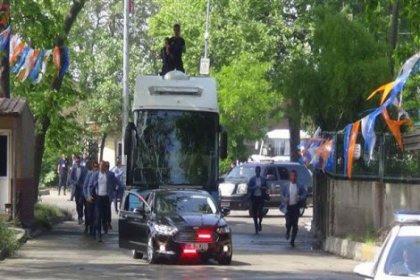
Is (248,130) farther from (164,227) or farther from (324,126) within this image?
(164,227)

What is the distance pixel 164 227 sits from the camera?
2200 centimetres

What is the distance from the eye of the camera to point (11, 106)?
2762 centimetres

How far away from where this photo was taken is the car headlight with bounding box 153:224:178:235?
21859mm

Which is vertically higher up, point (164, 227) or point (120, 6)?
point (120, 6)

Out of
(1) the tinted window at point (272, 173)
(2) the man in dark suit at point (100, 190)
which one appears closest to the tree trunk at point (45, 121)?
(2) the man in dark suit at point (100, 190)

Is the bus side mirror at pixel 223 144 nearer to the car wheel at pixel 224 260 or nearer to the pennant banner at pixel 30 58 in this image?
the car wheel at pixel 224 260

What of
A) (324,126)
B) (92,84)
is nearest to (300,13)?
(92,84)

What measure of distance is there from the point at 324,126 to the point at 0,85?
27.5 feet

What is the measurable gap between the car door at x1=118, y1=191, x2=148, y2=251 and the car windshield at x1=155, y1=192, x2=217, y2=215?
1.16 feet

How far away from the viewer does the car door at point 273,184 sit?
40.6 metres

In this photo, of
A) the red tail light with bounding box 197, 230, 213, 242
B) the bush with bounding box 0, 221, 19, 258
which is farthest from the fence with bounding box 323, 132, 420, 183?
the bush with bounding box 0, 221, 19, 258

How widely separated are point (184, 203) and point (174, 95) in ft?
13.0

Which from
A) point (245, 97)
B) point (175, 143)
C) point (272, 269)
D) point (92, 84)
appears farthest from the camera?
point (92, 84)

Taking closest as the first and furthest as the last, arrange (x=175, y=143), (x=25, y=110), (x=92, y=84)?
(x=175, y=143), (x=25, y=110), (x=92, y=84)
